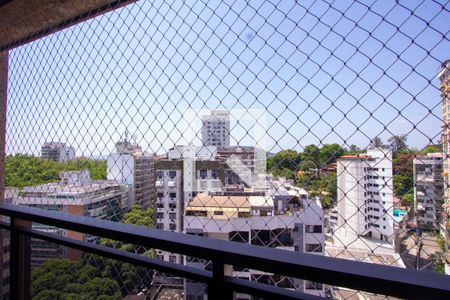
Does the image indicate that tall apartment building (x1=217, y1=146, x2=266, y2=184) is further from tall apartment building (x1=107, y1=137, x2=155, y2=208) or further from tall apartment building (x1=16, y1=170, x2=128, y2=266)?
tall apartment building (x1=16, y1=170, x2=128, y2=266)

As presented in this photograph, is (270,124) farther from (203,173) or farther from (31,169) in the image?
(31,169)

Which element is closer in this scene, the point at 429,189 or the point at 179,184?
the point at 429,189

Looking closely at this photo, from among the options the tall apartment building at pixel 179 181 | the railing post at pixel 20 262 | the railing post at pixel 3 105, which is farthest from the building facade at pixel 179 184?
the railing post at pixel 3 105

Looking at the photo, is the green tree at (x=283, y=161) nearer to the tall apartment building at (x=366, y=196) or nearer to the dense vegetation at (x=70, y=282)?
the tall apartment building at (x=366, y=196)

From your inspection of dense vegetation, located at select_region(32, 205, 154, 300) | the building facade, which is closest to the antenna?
the building facade

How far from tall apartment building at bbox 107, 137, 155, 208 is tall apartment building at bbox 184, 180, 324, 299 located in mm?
439

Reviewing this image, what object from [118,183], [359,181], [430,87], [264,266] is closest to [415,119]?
[430,87]

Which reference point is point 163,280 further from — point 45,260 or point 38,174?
point 38,174

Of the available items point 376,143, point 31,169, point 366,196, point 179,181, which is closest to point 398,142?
point 376,143

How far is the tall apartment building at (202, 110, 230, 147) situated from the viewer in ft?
3.60

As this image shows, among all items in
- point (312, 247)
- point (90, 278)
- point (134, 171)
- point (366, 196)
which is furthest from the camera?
point (134, 171)

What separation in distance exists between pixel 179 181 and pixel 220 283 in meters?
0.72

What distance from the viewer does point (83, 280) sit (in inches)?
59.6

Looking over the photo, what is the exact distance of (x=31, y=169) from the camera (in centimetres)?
197
